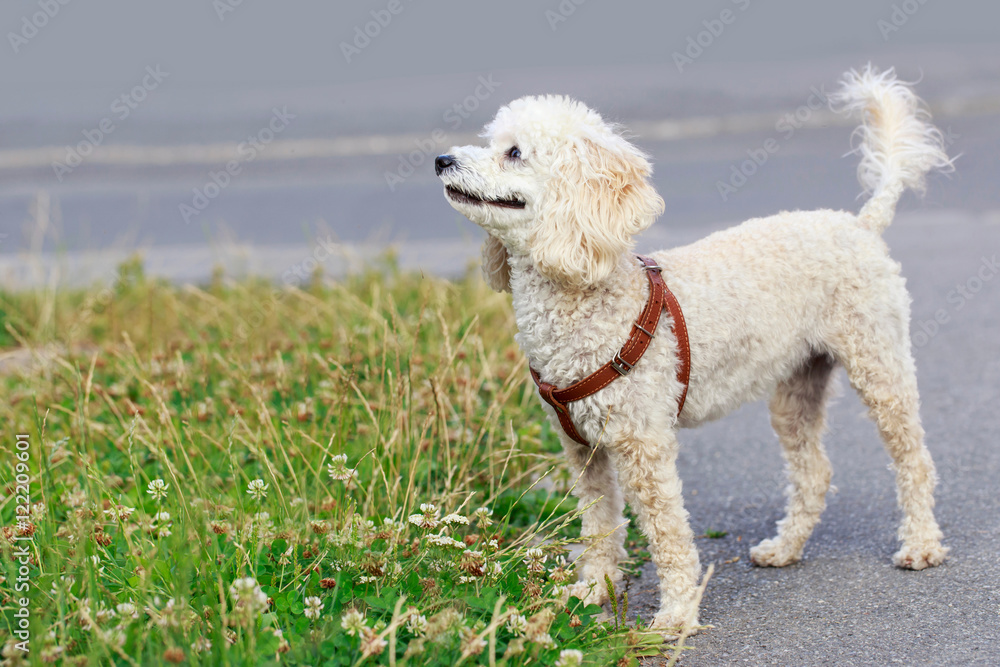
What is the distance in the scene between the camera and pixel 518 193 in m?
2.92

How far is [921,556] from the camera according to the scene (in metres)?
3.29

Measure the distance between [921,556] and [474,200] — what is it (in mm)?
2048

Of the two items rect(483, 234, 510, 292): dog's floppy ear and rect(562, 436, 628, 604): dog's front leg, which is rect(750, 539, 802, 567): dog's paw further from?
rect(483, 234, 510, 292): dog's floppy ear

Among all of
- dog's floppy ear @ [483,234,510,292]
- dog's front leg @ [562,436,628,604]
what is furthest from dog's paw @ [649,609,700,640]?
dog's floppy ear @ [483,234,510,292]

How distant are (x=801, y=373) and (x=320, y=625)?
→ 7.25 feet

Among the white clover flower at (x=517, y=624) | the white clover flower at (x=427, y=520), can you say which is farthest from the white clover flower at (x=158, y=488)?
the white clover flower at (x=517, y=624)

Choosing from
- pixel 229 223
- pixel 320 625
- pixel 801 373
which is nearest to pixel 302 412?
pixel 320 625

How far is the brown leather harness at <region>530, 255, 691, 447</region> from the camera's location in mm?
2932

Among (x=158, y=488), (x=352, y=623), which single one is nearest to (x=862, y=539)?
(x=352, y=623)

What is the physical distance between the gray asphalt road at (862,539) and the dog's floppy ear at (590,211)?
4.17ft

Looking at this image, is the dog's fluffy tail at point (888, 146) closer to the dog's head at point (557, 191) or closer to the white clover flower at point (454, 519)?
the dog's head at point (557, 191)

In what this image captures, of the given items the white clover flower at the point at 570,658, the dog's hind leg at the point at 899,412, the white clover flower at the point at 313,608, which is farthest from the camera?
the dog's hind leg at the point at 899,412

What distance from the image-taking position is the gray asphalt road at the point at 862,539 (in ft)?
9.31

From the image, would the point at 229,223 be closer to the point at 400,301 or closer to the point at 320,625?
the point at 400,301
